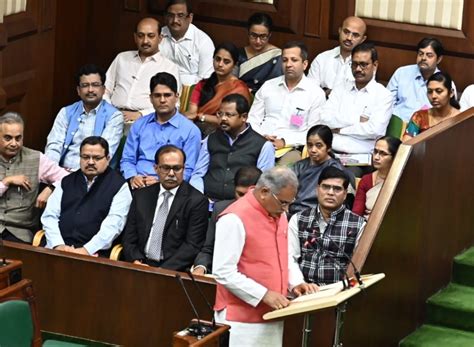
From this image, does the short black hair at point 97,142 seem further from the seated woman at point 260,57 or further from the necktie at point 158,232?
the seated woman at point 260,57

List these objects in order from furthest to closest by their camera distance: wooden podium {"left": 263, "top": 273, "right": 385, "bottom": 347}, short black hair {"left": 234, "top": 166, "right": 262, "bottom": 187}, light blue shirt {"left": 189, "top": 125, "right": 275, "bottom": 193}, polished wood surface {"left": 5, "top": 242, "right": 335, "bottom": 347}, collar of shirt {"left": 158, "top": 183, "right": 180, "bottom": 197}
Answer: light blue shirt {"left": 189, "top": 125, "right": 275, "bottom": 193}, collar of shirt {"left": 158, "top": 183, "right": 180, "bottom": 197}, short black hair {"left": 234, "top": 166, "right": 262, "bottom": 187}, polished wood surface {"left": 5, "top": 242, "right": 335, "bottom": 347}, wooden podium {"left": 263, "top": 273, "right": 385, "bottom": 347}

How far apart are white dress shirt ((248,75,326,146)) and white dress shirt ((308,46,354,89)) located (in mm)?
200

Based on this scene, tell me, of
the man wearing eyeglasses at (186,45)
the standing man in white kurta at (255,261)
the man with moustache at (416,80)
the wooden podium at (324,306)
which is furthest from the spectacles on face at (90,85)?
the wooden podium at (324,306)

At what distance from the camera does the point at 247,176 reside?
6.25 m

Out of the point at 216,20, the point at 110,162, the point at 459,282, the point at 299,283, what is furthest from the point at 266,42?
the point at 299,283

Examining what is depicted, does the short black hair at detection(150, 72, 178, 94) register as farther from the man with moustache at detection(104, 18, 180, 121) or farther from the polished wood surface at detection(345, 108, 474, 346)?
the polished wood surface at detection(345, 108, 474, 346)

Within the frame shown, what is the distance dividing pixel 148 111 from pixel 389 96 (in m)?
1.40

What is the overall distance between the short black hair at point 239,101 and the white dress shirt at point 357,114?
565 millimetres

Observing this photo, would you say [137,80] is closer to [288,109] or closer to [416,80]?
[288,109]

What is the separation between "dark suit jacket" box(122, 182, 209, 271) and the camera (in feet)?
20.8

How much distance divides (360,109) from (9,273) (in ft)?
8.15

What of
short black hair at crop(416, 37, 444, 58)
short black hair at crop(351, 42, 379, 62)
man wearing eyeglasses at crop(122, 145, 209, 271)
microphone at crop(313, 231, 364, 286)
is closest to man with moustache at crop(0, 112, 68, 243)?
man wearing eyeglasses at crop(122, 145, 209, 271)

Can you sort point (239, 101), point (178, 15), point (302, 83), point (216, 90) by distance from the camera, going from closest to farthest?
point (239, 101), point (302, 83), point (216, 90), point (178, 15)

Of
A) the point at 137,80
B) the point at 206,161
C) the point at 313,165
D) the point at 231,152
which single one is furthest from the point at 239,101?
the point at 137,80
